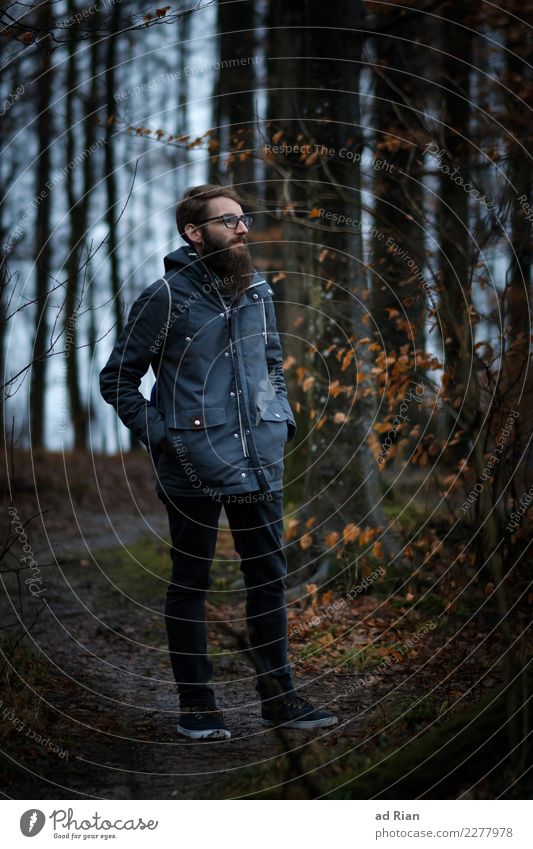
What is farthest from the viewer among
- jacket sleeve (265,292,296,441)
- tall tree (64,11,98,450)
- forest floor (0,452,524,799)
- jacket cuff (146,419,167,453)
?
tall tree (64,11,98,450)

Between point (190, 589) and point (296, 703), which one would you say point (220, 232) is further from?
point (296, 703)

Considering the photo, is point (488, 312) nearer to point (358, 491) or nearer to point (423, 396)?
point (423, 396)

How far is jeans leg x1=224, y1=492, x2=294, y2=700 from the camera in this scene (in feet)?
14.3

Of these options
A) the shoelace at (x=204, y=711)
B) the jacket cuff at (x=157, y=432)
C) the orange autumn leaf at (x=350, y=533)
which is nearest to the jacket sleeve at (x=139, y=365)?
the jacket cuff at (x=157, y=432)

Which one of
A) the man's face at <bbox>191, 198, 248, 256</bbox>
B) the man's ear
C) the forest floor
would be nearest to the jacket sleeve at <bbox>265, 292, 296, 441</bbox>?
the man's face at <bbox>191, 198, 248, 256</bbox>

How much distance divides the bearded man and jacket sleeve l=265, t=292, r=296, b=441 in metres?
0.09

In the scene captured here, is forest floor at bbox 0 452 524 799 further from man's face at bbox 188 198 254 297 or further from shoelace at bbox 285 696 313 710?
man's face at bbox 188 198 254 297

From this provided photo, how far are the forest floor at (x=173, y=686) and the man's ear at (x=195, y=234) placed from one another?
1621mm

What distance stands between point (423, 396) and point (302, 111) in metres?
2.70

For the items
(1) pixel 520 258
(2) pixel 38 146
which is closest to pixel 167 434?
Answer: (1) pixel 520 258

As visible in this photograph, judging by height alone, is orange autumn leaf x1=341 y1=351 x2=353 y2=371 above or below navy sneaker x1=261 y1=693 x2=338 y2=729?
above

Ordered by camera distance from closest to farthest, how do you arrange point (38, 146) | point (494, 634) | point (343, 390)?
point (494, 634) < point (343, 390) < point (38, 146)

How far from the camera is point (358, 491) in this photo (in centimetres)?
690

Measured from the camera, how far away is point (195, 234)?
4402 mm
